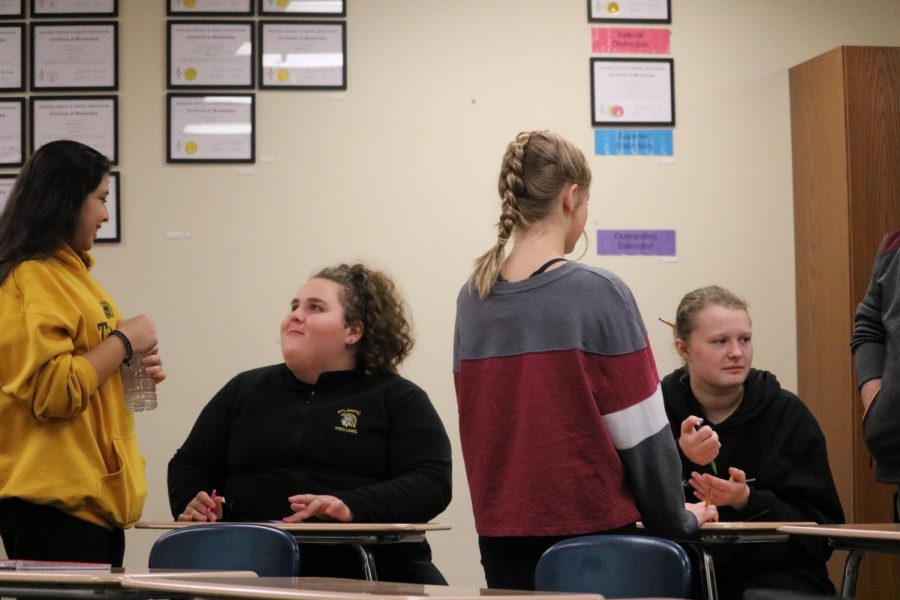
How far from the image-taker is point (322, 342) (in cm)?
326

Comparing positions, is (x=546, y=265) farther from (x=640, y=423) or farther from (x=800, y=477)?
(x=800, y=477)

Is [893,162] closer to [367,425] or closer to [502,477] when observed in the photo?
[367,425]

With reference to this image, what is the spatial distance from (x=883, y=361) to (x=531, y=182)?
1.28m

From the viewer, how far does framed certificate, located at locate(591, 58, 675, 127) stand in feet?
15.6

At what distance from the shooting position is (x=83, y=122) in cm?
463

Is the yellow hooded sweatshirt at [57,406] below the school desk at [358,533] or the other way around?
the other way around

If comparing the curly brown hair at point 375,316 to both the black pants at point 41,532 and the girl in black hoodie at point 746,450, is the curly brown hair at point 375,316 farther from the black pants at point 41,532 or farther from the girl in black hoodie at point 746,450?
the black pants at point 41,532

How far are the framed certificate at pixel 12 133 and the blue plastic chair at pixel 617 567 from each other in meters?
3.35

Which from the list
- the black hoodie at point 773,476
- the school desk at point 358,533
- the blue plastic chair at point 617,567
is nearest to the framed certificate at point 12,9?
the school desk at point 358,533

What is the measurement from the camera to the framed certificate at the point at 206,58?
465 cm

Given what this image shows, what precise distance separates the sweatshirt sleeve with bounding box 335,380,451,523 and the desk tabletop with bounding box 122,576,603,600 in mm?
1162

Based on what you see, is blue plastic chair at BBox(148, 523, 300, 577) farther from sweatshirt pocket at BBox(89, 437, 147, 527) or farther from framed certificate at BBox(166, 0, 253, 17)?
framed certificate at BBox(166, 0, 253, 17)

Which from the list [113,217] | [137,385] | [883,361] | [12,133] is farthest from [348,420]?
[12,133]

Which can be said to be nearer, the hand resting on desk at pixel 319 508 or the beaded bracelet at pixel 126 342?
the beaded bracelet at pixel 126 342
